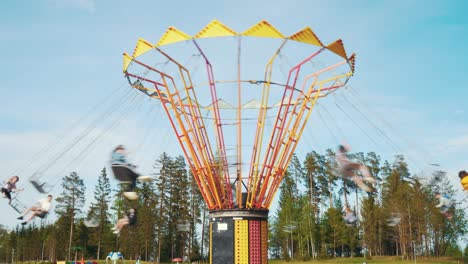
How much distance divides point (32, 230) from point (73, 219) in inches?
881

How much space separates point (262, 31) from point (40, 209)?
1027 centimetres

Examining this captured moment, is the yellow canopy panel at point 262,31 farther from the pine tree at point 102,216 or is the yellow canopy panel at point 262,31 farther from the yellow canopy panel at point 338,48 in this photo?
the pine tree at point 102,216

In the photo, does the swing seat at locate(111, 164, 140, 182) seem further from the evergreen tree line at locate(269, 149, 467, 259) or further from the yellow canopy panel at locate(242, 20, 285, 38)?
the evergreen tree line at locate(269, 149, 467, 259)

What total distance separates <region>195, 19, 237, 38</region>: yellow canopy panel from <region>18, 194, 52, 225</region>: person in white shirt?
830 centimetres

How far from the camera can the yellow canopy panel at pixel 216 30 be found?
16.5m

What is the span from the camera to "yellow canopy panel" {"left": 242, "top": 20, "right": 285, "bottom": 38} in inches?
642

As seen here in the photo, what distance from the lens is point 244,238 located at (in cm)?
1769

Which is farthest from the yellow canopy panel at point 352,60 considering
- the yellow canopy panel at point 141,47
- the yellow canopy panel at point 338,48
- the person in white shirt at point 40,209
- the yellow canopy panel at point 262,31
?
the person in white shirt at point 40,209

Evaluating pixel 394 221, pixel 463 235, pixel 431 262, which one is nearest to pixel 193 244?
pixel 431 262

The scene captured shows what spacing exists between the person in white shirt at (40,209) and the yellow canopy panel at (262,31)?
30.8ft

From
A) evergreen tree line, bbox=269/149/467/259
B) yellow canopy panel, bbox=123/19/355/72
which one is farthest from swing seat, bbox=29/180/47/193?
evergreen tree line, bbox=269/149/467/259

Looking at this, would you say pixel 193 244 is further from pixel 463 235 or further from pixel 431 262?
pixel 463 235

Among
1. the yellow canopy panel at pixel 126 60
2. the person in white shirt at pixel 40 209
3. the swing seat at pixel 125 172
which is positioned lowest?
the person in white shirt at pixel 40 209

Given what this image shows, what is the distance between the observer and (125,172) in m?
16.4
